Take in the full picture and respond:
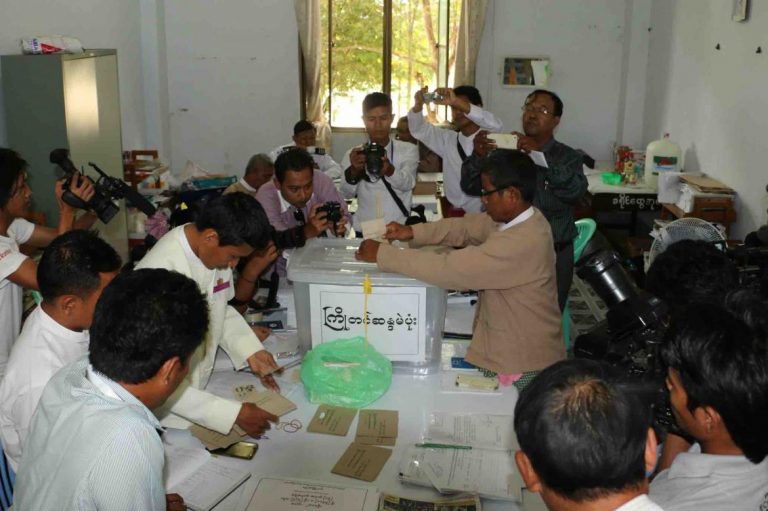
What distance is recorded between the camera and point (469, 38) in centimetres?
687

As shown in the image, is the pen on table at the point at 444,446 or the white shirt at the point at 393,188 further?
the white shirt at the point at 393,188

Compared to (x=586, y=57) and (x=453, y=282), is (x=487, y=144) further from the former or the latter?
(x=586, y=57)

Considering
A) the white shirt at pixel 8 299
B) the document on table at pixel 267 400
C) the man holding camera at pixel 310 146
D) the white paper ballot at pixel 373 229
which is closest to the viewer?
the document on table at pixel 267 400

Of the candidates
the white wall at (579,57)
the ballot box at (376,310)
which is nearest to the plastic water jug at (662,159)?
the white wall at (579,57)

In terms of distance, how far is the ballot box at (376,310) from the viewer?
90.2 inches

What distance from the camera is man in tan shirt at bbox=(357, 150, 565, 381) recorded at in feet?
7.41

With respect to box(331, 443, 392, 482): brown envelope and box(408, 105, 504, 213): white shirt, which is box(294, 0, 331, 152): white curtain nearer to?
box(408, 105, 504, 213): white shirt

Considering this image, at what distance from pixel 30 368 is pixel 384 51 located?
5867 millimetres

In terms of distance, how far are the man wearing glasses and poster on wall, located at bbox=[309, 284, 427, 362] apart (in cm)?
108

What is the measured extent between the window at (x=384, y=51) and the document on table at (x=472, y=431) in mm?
5402

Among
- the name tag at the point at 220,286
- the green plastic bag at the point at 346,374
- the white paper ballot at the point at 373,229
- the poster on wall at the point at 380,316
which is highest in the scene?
the white paper ballot at the point at 373,229

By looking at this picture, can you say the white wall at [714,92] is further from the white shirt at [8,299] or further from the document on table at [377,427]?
the white shirt at [8,299]

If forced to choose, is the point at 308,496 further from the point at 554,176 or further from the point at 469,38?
the point at 469,38

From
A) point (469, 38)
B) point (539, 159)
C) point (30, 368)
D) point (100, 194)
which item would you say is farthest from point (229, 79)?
point (30, 368)
